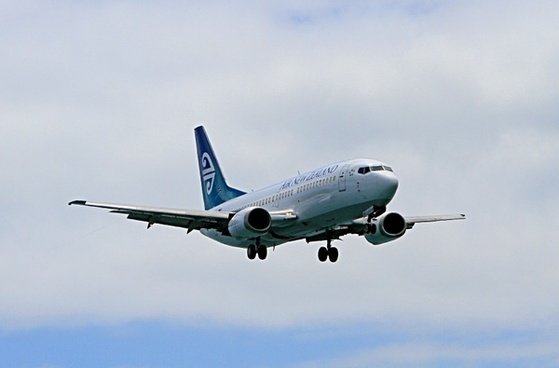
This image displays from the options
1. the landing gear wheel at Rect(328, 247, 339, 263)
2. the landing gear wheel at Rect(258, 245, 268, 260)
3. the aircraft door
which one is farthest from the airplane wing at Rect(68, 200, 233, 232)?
the aircraft door

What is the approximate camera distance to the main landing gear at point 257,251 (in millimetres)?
81062

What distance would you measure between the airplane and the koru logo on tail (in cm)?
999

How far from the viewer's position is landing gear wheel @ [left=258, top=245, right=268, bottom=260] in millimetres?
81125

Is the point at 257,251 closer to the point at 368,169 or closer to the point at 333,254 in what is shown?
the point at 333,254

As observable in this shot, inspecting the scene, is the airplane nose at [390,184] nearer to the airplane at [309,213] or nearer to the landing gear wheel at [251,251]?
the airplane at [309,213]

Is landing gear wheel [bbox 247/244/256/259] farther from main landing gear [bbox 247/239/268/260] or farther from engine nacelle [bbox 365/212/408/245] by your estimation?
engine nacelle [bbox 365/212/408/245]

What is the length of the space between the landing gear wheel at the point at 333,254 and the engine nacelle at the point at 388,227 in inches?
102

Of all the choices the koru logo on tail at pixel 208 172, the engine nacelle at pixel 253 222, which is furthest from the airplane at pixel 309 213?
the koru logo on tail at pixel 208 172

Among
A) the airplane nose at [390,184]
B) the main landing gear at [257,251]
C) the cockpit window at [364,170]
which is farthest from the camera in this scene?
the main landing gear at [257,251]

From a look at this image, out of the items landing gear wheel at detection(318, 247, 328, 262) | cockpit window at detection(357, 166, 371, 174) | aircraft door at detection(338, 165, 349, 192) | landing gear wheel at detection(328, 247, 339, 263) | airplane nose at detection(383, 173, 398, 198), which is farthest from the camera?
landing gear wheel at detection(318, 247, 328, 262)

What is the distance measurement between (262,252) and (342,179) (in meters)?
7.65

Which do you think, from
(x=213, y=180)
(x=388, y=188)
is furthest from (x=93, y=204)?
(x=213, y=180)

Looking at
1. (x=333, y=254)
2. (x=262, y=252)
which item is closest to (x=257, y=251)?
(x=262, y=252)

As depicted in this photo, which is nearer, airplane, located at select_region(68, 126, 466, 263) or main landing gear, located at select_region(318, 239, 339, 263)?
airplane, located at select_region(68, 126, 466, 263)
